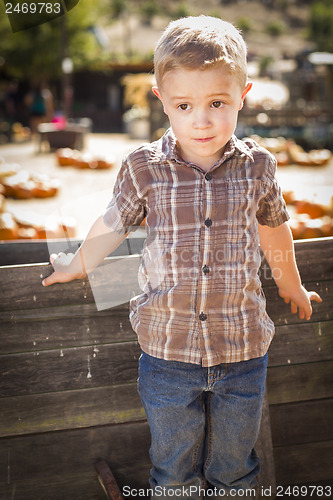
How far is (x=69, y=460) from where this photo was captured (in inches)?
74.5

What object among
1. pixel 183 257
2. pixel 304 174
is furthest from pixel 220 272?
pixel 304 174

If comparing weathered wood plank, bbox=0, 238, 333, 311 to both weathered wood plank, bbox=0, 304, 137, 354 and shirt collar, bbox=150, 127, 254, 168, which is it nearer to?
weathered wood plank, bbox=0, 304, 137, 354

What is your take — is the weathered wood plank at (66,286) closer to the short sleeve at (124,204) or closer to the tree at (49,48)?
the short sleeve at (124,204)

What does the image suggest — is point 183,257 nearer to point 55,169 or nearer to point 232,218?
point 232,218

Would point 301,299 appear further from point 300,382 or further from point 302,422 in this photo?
point 302,422

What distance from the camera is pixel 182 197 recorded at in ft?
4.90

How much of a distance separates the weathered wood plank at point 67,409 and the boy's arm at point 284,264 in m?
0.62

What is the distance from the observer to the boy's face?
1385mm

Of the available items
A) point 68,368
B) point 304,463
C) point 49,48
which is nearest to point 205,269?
point 68,368

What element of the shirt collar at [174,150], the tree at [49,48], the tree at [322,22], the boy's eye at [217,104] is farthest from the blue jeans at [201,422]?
the tree at [322,22]

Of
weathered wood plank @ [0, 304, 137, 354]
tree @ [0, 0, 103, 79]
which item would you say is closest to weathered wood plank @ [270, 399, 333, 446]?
weathered wood plank @ [0, 304, 137, 354]

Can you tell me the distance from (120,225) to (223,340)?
439 mm

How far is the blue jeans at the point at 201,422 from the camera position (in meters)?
1.52

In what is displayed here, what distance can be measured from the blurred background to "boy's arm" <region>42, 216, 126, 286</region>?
2.05 feet
